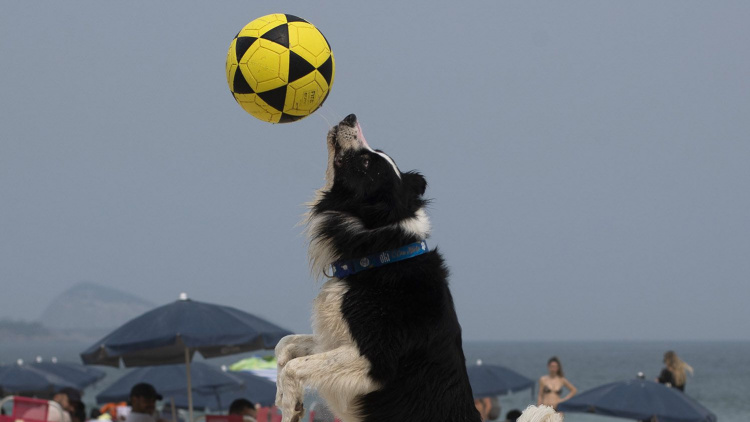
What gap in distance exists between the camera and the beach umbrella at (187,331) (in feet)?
31.0

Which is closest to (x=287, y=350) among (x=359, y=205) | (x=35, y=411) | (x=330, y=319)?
(x=330, y=319)

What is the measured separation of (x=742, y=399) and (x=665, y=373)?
139ft

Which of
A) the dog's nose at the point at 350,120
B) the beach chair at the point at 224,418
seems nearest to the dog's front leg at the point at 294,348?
the dog's nose at the point at 350,120

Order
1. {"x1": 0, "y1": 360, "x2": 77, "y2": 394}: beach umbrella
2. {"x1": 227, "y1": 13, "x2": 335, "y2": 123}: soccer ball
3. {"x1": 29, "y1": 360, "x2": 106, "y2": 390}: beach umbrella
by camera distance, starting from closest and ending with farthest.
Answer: {"x1": 227, "y1": 13, "x2": 335, "y2": 123}: soccer ball → {"x1": 0, "y1": 360, "x2": 77, "y2": 394}: beach umbrella → {"x1": 29, "y1": 360, "x2": 106, "y2": 390}: beach umbrella

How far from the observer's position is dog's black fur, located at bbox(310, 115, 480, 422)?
4340 millimetres

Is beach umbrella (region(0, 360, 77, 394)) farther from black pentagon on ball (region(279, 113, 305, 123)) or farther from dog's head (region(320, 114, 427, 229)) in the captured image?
dog's head (region(320, 114, 427, 229))

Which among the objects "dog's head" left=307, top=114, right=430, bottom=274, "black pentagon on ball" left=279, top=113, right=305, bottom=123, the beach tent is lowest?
the beach tent

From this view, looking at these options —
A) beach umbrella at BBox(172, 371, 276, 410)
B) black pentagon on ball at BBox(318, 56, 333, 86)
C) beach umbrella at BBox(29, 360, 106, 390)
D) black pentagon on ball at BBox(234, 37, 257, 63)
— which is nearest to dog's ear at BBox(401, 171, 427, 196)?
black pentagon on ball at BBox(318, 56, 333, 86)

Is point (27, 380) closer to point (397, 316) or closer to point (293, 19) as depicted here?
point (293, 19)

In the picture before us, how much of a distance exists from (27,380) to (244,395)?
4.07 metres

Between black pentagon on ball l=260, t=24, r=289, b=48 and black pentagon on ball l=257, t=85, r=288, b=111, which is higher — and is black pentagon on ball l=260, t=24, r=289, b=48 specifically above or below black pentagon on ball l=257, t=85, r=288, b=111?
above

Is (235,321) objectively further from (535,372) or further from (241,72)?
(535,372)

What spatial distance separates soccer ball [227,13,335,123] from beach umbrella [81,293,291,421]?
4779mm

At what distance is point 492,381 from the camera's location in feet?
54.8
